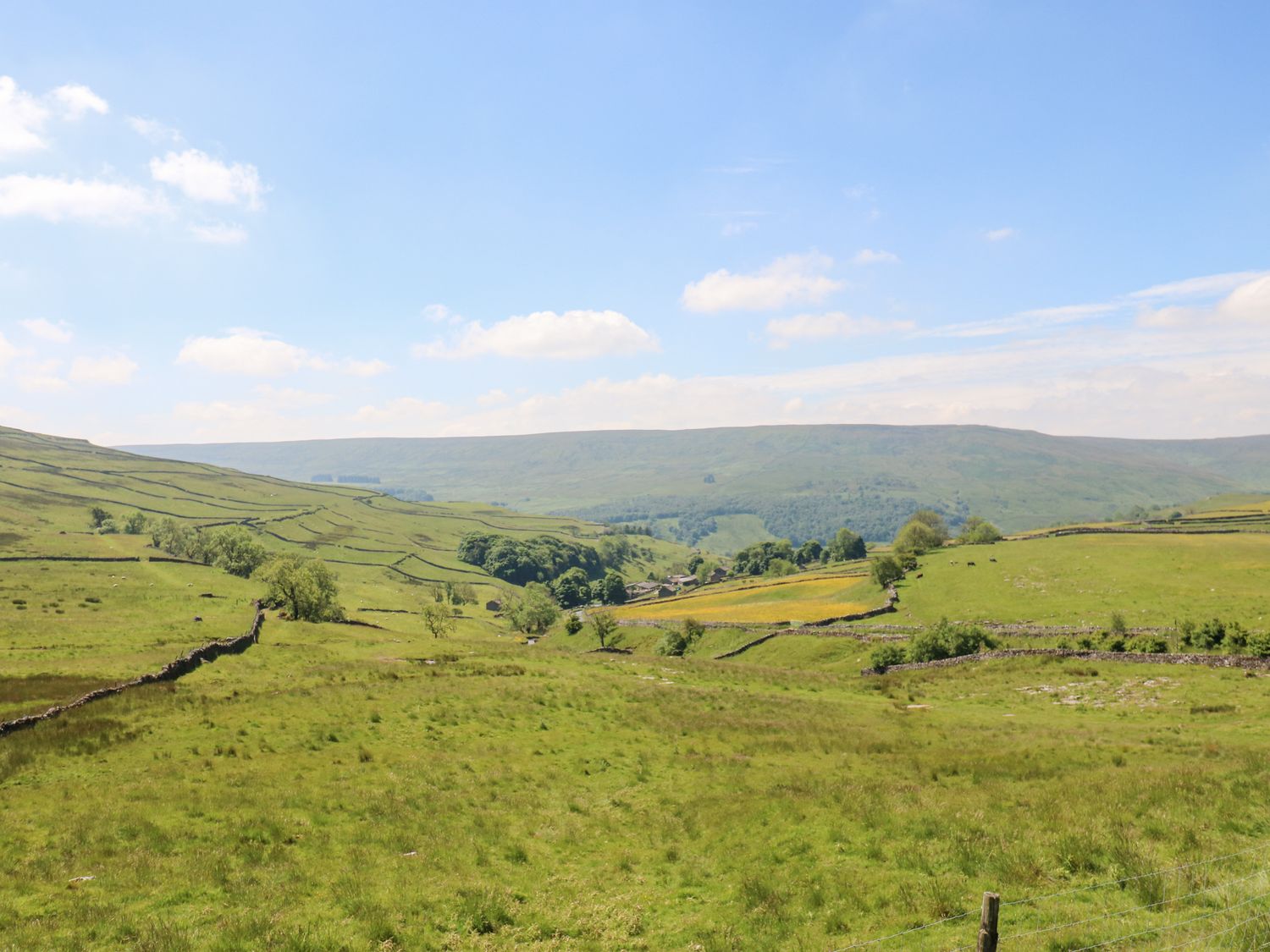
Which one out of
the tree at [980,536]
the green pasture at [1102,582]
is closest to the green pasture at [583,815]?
the green pasture at [1102,582]

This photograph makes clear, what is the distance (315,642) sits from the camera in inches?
2422

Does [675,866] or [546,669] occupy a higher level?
[675,866]

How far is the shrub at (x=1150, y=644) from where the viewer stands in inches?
1812

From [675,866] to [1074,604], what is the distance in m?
68.9

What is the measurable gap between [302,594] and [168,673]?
131ft

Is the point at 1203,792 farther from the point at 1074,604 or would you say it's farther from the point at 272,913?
the point at 1074,604

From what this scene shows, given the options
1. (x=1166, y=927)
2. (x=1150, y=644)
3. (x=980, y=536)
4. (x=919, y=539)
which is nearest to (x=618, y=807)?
(x=1166, y=927)

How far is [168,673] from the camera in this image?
4059cm

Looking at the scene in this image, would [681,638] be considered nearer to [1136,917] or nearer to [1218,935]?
[1136,917]

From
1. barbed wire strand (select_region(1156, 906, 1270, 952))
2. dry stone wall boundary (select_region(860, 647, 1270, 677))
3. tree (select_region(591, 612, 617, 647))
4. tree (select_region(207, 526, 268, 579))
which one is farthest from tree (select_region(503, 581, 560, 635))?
barbed wire strand (select_region(1156, 906, 1270, 952))

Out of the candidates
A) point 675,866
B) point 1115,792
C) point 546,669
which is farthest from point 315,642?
point 1115,792

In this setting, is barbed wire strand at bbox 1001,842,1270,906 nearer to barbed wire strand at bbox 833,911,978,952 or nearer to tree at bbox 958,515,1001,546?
barbed wire strand at bbox 833,911,978,952

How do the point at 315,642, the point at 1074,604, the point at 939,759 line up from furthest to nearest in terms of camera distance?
the point at 1074,604
the point at 315,642
the point at 939,759

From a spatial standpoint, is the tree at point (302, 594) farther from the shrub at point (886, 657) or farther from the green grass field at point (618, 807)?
the shrub at point (886, 657)
